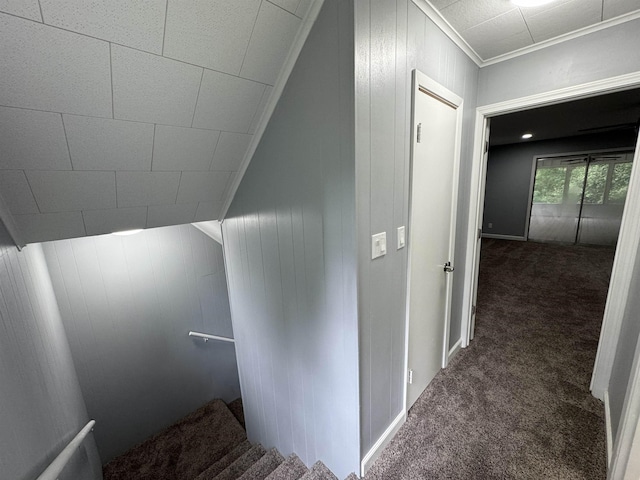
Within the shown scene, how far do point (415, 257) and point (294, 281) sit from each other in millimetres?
716

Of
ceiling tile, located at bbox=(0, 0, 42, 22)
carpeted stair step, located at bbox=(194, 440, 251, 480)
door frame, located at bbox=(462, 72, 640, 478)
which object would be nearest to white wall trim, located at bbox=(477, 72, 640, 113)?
door frame, located at bbox=(462, 72, 640, 478)

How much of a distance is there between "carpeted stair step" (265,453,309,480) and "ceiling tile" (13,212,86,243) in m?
1.86

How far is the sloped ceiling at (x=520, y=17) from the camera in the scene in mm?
1315

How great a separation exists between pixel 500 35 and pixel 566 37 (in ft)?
1.37

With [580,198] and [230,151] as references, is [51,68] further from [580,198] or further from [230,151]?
[580,198]

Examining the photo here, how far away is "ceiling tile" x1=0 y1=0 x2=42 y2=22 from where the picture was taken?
27.0 inches

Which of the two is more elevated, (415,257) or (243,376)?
(415,257)

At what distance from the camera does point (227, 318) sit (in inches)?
137

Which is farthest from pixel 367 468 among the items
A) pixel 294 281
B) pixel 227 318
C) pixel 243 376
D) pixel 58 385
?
pixel 227 318

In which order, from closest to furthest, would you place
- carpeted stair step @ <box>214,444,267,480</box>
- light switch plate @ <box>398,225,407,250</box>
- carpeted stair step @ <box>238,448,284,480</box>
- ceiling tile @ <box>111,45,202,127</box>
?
ceiling tile @ <box>111,45,202,127</box> < light switch plate @ <box>398,225,407,250</box> < carpeted stair step @ <box>238,448,284,480</box> < carpeted stair step @ <box>214,444,267,480</box>

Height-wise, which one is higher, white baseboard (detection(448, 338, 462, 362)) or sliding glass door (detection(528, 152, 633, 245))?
sliding glass door (detection(528, 152, 633, 245))

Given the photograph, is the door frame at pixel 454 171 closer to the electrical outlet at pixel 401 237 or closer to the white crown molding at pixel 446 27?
the electrical outlet at pixel 401 237

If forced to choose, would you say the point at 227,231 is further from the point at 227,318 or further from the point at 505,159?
the point at 505,159

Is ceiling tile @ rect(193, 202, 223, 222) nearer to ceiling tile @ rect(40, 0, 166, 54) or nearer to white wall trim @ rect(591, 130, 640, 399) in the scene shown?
ceiling tile @ rect(40, 0, 166, 54)
